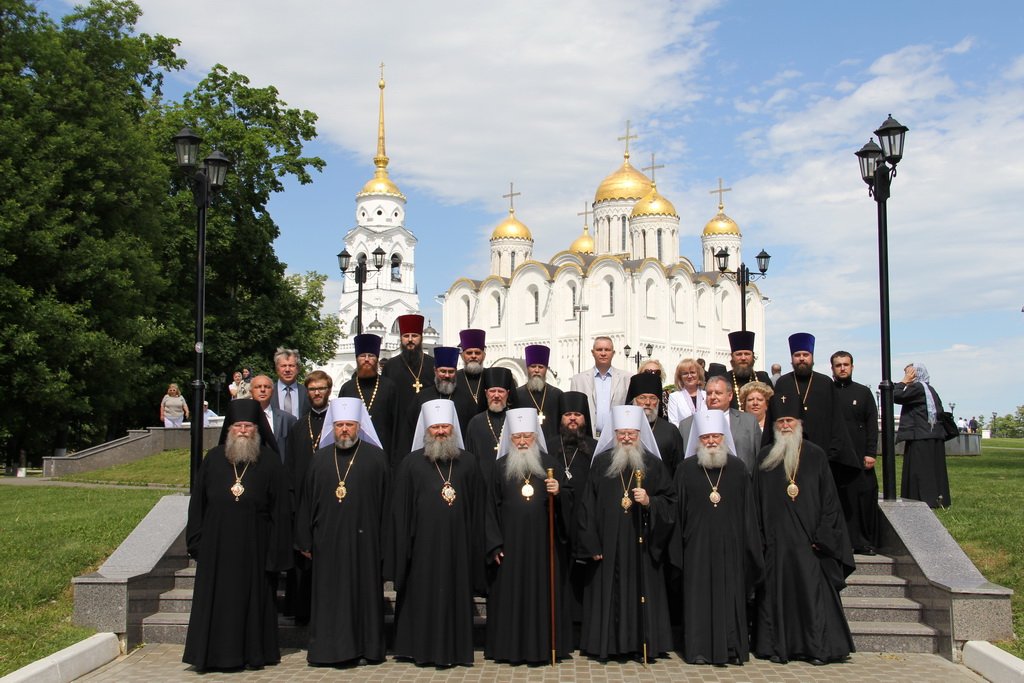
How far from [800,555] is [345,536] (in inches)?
135

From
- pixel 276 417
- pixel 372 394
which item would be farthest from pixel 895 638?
pixel 276 417

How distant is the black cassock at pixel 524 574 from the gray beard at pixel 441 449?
41 cm

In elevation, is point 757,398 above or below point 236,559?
above

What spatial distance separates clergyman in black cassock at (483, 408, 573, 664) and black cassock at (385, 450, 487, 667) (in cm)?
17

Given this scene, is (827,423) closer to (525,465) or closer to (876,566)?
(876,566)

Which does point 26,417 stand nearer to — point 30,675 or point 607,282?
point 30,675

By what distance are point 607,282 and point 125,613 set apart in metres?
60.5

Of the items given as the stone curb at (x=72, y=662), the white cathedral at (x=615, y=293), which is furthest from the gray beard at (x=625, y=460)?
the white cathedral at (x=615, y=293)

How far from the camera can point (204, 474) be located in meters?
7.62

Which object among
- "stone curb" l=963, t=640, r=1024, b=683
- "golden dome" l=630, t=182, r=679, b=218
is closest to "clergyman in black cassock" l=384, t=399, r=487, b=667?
"stone curb" l=963, t=640, r=1024, b=683

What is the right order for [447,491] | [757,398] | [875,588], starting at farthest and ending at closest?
1. [757,398]
2. [875,588]
3. [447,491]

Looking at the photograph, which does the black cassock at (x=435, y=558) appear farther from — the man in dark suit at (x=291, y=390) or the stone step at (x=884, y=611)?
the stone step at (x=884, y=611)

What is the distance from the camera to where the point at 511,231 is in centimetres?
7844

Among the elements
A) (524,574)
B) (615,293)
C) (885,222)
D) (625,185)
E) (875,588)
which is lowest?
(875,588)
